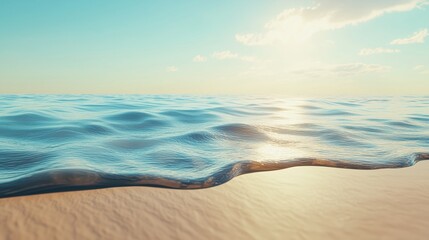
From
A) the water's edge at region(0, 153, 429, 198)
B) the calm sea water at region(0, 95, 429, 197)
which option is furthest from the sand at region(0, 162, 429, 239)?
the calm sea water at region(0, 95, 429, 197)

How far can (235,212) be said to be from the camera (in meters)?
2.04

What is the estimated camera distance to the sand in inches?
68.3

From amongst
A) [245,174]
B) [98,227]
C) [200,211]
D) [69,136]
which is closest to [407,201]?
[245,174]

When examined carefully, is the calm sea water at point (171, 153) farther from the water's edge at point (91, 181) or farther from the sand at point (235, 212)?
the sand at point (235, 212)

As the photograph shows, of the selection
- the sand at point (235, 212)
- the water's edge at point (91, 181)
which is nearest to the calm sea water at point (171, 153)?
the water's edge at point (91, 181)

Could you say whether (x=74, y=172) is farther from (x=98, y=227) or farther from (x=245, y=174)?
(x=245, y=174)

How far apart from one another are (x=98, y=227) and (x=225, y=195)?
1082 millimetres

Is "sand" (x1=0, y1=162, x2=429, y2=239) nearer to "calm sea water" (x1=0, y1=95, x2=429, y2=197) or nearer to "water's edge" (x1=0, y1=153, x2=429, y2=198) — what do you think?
"water's edge" (x1=0, y1=153, x2=429, y2=198)

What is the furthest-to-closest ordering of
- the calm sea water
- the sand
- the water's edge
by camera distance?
the calm sea water
the water's edge
the sand

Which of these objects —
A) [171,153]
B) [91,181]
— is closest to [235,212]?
[91,181]

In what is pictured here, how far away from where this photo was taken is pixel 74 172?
272cm

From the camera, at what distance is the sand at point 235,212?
68.3 inches

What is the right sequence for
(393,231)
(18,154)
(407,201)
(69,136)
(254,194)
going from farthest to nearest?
(69,136) → (18,154) → (254,194) → (407,201) → (393,231)

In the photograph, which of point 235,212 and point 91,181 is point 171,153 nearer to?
point 91,181
